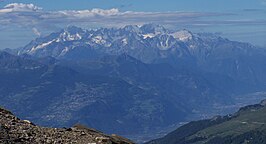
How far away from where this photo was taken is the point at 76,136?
1729 inches

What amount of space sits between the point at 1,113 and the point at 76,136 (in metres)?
7.32

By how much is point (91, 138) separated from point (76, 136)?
1.31 m

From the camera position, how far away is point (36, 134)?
41469 mm

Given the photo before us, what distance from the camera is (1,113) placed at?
151 ft

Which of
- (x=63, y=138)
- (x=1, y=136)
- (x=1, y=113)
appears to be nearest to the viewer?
(x=1, y=136)

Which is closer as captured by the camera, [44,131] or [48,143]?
[48,143]

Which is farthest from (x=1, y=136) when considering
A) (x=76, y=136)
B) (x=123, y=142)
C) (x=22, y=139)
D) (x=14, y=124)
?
(x=123, y=142)

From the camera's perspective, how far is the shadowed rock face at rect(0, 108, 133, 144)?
1532 inches

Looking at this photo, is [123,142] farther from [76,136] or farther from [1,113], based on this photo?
[1,113]

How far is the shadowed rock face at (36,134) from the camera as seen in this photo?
38.9 metres

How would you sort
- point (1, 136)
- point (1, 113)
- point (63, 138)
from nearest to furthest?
point (1, 136), point (63, 138), point (1, 113)

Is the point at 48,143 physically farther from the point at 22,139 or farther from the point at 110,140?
the point at 110,140

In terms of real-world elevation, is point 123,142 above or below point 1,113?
below

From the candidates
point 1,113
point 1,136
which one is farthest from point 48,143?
point 1,113
